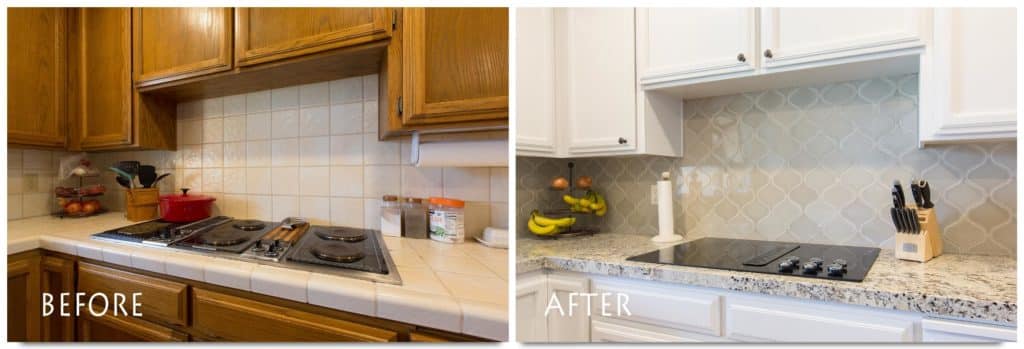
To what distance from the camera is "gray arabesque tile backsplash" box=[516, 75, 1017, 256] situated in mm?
1187

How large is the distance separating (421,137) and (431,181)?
0.22 meters

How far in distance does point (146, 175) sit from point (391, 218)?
92 centimetres

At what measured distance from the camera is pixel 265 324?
946mm

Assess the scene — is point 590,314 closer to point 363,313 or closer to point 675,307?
point 675,307

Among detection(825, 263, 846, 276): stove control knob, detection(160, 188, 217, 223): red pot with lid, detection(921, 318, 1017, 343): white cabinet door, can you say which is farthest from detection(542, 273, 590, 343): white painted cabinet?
detection(160, 188, 217, 223): red pot with lid

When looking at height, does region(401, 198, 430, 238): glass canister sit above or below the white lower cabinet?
above

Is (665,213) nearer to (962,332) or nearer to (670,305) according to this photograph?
(670,305)

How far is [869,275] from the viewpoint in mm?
983

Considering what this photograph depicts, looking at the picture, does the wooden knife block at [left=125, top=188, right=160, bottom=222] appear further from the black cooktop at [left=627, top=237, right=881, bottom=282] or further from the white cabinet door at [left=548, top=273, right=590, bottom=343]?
the black cooktop at [left=627, top=237, right=881, bottom=282]

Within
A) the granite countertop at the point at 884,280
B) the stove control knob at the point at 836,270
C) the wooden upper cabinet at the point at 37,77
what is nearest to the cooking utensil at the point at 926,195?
the granite countertop at the point at 884,280

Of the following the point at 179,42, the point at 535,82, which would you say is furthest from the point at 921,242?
the point at 179,42

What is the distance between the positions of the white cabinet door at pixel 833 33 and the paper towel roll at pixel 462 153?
66 cm

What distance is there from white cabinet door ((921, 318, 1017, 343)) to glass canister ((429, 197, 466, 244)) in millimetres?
873

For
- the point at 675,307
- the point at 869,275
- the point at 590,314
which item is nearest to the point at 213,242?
Answer: the point at 590,314
